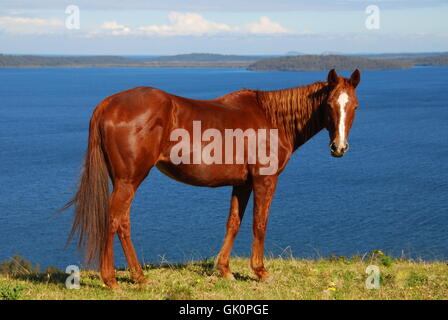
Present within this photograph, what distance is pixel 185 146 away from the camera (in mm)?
6789

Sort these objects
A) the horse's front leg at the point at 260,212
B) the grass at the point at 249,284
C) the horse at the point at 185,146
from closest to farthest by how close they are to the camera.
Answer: the grass at the point at 249,284 → the horse at the point at 185,146 → the horse's front leg at the point at 260,212

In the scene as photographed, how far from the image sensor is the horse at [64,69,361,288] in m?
6.50

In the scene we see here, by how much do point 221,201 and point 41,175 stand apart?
17941 millimetres

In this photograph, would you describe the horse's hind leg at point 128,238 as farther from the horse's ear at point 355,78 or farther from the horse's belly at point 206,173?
the horse's ear at point 355,78

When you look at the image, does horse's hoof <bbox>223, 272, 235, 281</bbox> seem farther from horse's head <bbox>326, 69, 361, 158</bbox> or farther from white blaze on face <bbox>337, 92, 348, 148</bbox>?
white blaze on face <bbox>337, 92, 348, 148</bbox>

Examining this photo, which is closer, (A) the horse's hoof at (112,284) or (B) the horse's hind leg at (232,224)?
(A) the horse's hoof at (112,284)

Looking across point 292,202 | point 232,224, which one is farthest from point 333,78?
point 292,202

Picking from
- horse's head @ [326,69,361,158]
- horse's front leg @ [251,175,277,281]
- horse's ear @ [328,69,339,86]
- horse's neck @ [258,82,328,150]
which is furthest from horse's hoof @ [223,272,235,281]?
horse's ear @ [328,69,339,86]

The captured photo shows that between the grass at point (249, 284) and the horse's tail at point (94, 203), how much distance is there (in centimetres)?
57

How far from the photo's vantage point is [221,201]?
4266 cm

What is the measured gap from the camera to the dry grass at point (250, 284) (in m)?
6.36

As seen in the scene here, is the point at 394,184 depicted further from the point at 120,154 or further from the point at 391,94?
the point at 391,94

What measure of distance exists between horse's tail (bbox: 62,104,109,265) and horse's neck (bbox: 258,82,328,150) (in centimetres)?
235

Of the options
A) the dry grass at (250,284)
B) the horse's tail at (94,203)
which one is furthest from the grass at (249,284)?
the horse's tail at (94,203)
